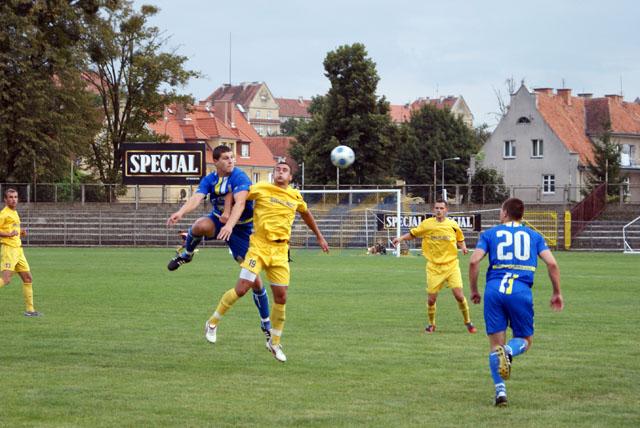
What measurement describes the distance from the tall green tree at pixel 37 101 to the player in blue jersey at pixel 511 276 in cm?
4977

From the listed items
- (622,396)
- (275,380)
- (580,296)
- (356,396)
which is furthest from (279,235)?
(580,296)

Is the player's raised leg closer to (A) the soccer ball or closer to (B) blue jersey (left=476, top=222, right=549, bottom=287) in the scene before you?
(B) blue jersey (left=476, top=222, right=549, bottom=287)

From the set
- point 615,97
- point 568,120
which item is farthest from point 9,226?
point 615,97

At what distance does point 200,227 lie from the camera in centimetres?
1334

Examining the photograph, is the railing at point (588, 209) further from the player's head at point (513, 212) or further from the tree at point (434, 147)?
the tree at point (434, 147)

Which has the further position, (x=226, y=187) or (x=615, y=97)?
(x=615, y=97)

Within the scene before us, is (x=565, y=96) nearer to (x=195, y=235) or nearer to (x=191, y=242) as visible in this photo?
(x=191, y=242)

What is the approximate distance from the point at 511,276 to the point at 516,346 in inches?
26.0

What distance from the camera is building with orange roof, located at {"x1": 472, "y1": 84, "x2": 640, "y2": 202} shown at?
86.3 metres

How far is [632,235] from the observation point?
5225cm

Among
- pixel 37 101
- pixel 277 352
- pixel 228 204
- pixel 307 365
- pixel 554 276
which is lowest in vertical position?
pixel 307 365

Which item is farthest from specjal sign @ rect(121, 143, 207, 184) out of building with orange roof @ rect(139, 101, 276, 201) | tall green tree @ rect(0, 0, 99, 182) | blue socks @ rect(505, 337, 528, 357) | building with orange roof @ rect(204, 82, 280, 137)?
building with orange roof @ rect(204, 82, 280, 137)

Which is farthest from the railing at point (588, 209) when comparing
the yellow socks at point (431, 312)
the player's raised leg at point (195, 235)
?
the player's raised leg at point (195, 235)

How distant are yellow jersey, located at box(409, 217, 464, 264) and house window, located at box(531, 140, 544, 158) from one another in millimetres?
72285
